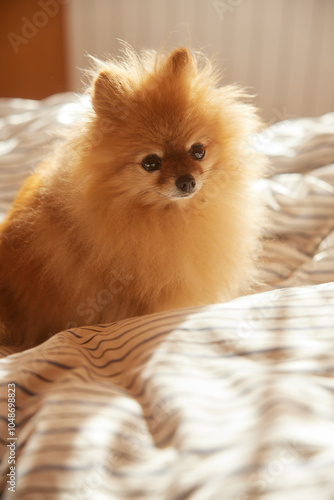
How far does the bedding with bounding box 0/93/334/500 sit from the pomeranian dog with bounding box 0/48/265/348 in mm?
195

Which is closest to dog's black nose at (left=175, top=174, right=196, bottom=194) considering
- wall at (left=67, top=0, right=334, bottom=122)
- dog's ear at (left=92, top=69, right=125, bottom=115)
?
dog's ear at (left=92, top=69, right=125, bottom=115)

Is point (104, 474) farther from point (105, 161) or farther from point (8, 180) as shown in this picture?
point (8, 180)

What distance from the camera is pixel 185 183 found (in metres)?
1.20

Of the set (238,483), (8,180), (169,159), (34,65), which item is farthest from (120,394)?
(34,65)

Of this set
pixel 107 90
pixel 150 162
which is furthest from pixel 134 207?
pixel 107 90

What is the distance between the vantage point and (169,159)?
48.9 inches

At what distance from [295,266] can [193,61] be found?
809mm

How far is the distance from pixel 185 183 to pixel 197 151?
0.15m

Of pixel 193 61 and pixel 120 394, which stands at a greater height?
pixel 193 61

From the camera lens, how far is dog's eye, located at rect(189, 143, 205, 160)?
4.23 feet

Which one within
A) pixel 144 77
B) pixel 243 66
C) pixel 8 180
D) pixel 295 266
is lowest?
pixel 295 266

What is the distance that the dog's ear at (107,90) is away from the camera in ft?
4.09

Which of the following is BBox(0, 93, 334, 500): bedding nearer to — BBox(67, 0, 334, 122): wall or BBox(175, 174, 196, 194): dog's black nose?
BBox(175, 174, 196, 194): dog's black nose

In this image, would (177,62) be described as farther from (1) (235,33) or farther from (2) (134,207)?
(1) (235,33)
